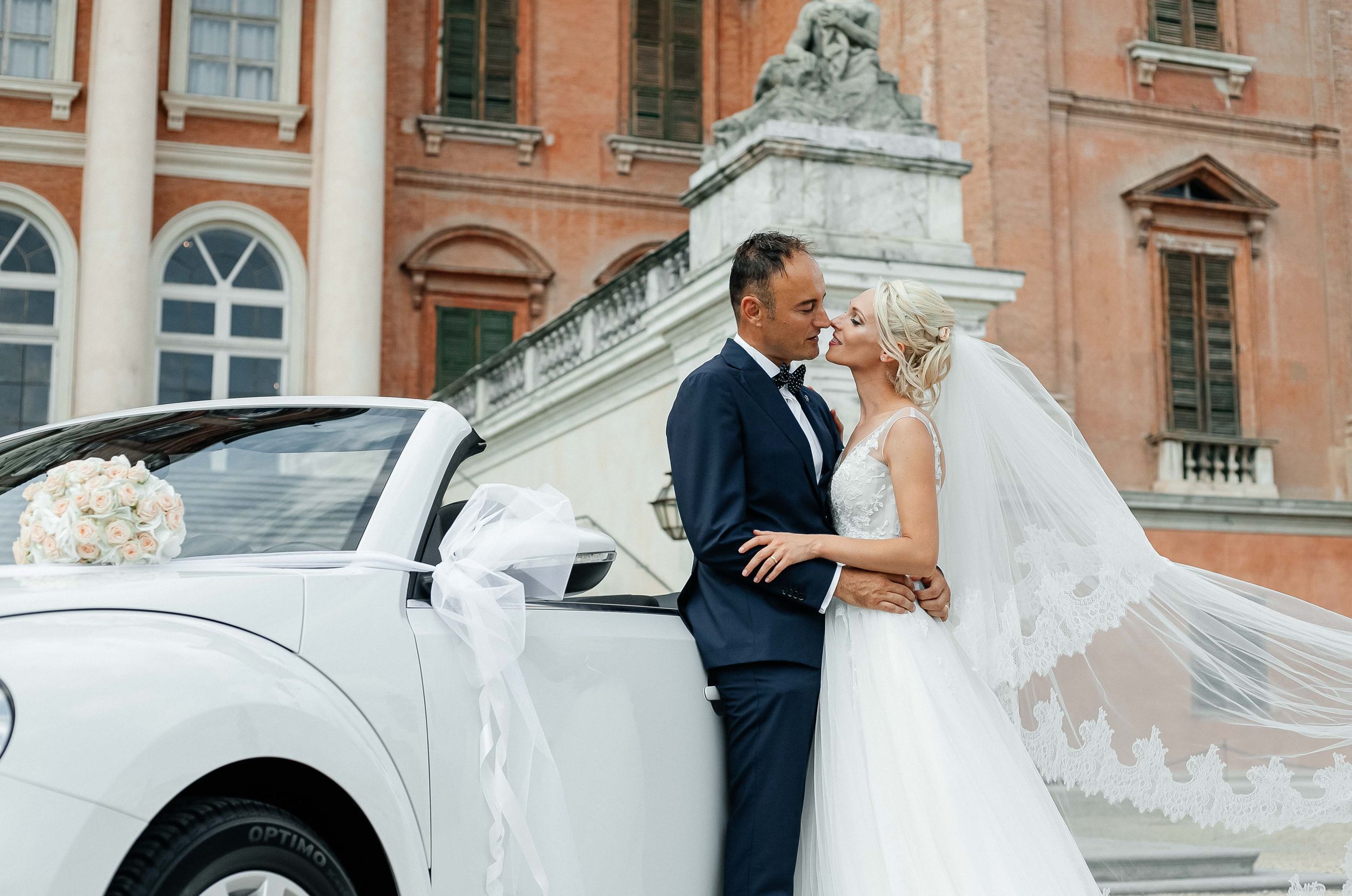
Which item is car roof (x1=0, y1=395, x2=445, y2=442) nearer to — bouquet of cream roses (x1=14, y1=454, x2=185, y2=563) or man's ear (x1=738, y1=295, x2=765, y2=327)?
bouquet of cream roses (x1=14, y1=454, x2=185, y2=563)

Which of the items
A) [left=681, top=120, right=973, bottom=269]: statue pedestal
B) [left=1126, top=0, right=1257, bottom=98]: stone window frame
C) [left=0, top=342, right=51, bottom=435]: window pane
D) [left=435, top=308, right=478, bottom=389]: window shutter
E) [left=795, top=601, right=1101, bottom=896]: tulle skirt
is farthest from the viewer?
[left=435, top=308, right=478, bottom=389]: window shutter

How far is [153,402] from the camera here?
19.3 m

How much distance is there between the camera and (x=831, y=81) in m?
9.44

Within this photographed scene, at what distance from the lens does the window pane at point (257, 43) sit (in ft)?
68.5

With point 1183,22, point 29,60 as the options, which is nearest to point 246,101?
point 29,60

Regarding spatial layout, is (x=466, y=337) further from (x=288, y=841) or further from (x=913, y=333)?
(x=288, y=841)

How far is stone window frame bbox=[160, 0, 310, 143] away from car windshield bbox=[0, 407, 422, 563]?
59.0ft

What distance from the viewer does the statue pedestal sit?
9.12 meters

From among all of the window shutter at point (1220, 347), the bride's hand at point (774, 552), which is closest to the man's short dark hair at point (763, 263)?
the bride's hand at point (774, 552)

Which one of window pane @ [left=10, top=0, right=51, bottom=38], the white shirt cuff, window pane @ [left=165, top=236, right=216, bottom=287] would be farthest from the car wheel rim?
window pane @ [left=10, top=0, right=51, bottom=38]

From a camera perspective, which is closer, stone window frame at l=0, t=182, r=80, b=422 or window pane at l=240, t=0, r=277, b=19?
stone window frame at l=0, t=182, r=80, b=422

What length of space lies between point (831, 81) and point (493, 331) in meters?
12.8

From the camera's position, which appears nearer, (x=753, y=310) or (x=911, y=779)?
(x=911, y=779)

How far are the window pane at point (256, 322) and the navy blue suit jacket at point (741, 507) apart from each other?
56.8 ft
